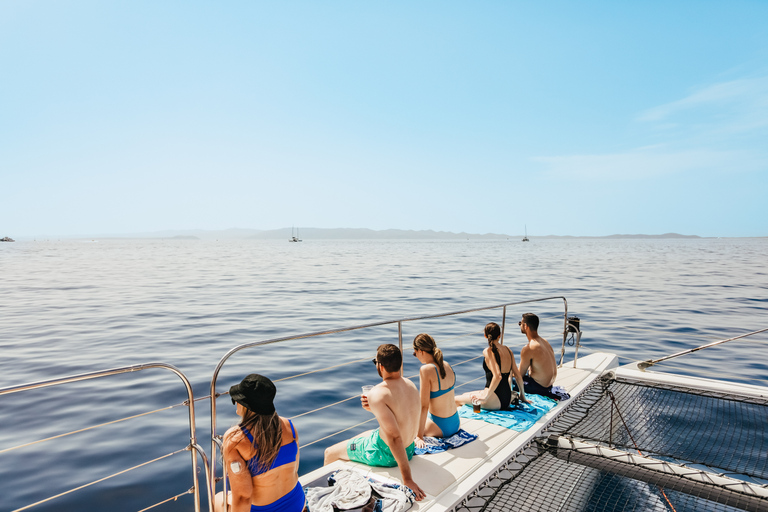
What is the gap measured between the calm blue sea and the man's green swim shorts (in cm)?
93

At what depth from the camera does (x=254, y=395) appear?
245 cm

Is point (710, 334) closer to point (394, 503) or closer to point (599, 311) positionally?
point (599, 311)

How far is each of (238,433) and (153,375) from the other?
27.6 feet

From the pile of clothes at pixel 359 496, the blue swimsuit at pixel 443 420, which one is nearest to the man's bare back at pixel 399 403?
the pile of clothes at pixel 359 496

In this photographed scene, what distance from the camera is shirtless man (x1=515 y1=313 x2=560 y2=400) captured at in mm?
5664

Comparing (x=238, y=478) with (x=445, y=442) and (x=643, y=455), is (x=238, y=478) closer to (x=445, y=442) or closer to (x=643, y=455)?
(x=445, y=442)

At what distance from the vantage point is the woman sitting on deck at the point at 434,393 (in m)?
4.27

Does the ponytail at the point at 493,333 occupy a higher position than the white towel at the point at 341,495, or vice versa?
the ponytail at the point at 493,333

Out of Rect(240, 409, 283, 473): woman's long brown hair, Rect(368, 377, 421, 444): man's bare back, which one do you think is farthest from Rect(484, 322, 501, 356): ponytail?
Rect(240, 409, 283, 473): woman's long brown hair

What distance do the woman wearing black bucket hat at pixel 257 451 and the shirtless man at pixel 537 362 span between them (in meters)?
A: 3.93

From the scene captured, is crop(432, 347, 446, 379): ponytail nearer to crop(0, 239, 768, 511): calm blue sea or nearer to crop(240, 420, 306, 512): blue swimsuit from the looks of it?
crop(0, 239, 768, 511): calm blue sea

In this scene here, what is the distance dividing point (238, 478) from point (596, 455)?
3.42 meters

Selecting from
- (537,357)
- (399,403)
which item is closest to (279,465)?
(399,403)

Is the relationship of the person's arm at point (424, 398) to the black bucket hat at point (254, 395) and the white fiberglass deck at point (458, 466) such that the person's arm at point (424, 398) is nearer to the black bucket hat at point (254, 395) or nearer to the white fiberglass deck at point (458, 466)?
the white fiberglass deck at point (458, 466)
